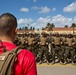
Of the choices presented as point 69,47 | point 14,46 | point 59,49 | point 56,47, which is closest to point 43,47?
point 56,47

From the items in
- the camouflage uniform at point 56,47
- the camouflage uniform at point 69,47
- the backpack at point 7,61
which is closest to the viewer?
the backpack at point 7,61

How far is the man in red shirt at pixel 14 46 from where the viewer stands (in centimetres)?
207

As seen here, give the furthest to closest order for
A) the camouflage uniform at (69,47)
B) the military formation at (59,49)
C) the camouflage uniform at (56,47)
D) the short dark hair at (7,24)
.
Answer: the camouflage uniform at (56,47), the military formation at (59,49), the camouflage uniform at (69,47), the short dark hair at (7,24)

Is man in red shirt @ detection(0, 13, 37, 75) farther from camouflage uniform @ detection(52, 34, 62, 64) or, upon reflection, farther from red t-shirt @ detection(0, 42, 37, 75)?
camouflage uniform @ detection(52, 34, 62, 64)

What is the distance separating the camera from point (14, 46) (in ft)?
7.08

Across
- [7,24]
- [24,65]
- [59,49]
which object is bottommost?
[59,49]

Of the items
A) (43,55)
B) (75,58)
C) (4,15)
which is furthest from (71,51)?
(4,15)

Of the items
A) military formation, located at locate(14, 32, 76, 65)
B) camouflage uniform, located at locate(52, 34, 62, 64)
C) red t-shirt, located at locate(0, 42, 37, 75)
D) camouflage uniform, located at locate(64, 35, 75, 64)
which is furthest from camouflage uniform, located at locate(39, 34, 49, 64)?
red t-shirt, located at locate(0, 42, 37, 75)

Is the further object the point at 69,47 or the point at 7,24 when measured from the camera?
the point at 69,47

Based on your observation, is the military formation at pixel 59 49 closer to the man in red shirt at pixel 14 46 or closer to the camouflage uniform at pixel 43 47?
the camouflage uniform at pixel 43 47

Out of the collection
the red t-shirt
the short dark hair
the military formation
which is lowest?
the military formation

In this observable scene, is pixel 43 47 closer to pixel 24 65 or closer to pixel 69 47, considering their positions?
pixel 69 47

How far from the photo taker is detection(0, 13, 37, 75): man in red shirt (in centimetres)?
207

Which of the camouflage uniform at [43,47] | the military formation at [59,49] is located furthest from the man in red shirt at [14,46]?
Result: the camouflage uniform at [43,47]
